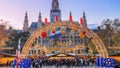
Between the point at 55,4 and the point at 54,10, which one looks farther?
the point at 55,4

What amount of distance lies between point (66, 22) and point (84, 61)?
1390 cm

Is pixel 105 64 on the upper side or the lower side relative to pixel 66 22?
lower

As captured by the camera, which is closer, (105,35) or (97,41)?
(97,41)

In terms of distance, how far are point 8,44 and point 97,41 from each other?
50609 millimetres

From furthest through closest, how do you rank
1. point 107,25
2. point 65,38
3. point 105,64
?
point 65,38 < point 107,25 < point 105,64

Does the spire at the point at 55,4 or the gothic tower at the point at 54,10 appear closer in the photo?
the gothic tower at the point at 54,10

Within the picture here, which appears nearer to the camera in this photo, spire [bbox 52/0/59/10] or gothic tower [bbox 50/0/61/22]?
gothic tower [bbox 50/0/61/22]

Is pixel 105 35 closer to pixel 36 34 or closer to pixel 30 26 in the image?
pixel 36 34

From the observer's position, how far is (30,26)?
142 m

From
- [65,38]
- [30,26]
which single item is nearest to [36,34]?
[65,38]

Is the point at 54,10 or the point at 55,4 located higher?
the point at 55,4

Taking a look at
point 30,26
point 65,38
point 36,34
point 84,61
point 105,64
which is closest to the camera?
point 105,64

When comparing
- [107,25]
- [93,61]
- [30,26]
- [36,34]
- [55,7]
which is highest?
[55,7]

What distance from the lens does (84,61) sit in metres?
42.3
